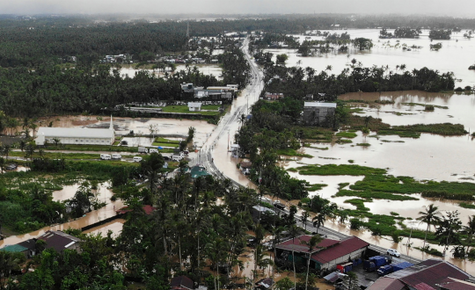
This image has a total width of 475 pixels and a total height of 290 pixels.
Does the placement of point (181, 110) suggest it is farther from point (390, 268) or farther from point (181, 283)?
point (181, 283)

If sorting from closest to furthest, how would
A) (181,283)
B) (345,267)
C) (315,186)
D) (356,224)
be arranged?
(181,283)
(345,267)
(356,224)
(315,186)

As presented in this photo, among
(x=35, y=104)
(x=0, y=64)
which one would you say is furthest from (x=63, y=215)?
(x=0, y=64)

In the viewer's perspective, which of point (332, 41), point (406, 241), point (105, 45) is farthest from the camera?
point (332, 41)

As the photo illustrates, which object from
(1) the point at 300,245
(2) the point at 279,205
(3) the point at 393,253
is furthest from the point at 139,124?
(3) the point at 393,253

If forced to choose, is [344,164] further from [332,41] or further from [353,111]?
[332,41]

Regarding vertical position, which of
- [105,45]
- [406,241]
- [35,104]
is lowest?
[406,241]
